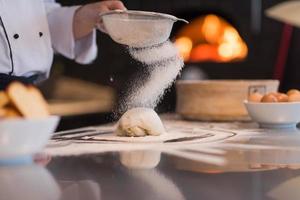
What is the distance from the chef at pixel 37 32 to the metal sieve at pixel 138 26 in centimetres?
12

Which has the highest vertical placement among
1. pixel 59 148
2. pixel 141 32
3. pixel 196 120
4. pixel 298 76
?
pixel 141 32

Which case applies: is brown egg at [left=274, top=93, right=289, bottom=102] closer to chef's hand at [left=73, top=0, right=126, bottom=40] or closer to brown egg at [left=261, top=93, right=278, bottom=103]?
brown egg at [left=261, top=93, right=278, bottom=103]

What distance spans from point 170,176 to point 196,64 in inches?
73.2

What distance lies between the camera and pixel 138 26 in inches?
38.0

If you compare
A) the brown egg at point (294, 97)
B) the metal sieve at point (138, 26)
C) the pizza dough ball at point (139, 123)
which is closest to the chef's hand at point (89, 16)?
the metal sieve at point (138, 26)

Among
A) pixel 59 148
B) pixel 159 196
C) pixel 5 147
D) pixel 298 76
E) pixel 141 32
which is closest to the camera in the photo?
pixel 159 196

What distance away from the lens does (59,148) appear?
81 centimetres

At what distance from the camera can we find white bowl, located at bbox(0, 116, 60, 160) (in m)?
0.59

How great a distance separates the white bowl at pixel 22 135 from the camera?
1.92 feet

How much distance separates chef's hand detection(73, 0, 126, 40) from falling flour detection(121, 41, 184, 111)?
0.42ft

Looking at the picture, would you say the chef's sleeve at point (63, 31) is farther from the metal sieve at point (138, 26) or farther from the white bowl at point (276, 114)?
the white bowl at point (276, 114)

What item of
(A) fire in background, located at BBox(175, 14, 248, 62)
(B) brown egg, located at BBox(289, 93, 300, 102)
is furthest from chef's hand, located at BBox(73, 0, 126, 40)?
(A) fire in background, located at BBox(175, 14, 248, 62)

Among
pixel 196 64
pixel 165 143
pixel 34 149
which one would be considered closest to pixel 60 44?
pixel 165 143

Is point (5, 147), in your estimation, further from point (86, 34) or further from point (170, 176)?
point (86, 34)
